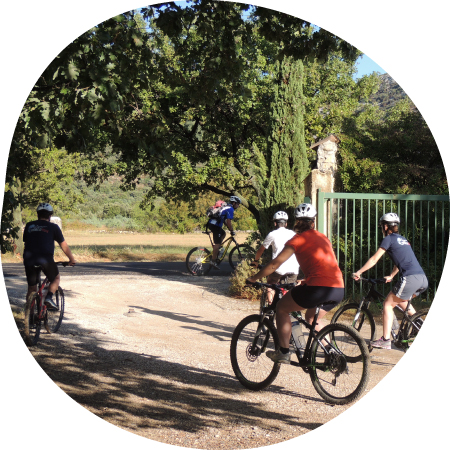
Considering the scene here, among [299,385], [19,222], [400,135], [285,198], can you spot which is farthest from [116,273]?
[400,135]

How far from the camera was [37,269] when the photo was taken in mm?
2736

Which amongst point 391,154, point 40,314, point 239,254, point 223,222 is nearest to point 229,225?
point 223,222

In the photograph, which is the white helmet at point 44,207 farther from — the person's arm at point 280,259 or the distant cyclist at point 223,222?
the person's arm at point 280,259

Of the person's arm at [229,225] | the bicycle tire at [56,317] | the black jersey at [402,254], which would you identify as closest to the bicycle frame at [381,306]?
the black jersey at [402,254]

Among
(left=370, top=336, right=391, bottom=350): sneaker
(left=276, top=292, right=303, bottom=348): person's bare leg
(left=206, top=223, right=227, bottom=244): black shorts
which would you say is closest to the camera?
Answer: (left=276, top=292, right=303, bottom=348): person's bare leg

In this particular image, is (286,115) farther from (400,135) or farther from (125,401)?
(125,401)

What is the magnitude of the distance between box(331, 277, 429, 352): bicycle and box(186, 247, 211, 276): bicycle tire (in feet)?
3.11

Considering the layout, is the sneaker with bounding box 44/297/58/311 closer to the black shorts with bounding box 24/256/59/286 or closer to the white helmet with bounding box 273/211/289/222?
the black shorts with bounding box 24/256/59/286

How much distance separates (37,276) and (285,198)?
1.78 meters

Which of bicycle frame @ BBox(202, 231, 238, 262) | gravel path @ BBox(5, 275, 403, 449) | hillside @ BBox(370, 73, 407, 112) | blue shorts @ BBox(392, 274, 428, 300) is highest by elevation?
hillside @ BBox(370, 73, 407, 112)

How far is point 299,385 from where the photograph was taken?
8.78 feet

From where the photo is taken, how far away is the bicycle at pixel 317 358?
2559mm

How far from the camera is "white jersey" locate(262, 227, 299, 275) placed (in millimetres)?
3062

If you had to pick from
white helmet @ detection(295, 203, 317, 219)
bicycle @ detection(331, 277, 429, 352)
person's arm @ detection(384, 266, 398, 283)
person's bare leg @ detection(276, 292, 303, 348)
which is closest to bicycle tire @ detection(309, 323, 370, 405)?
person's bare leg @ detection(276, 292, 303, 348)
